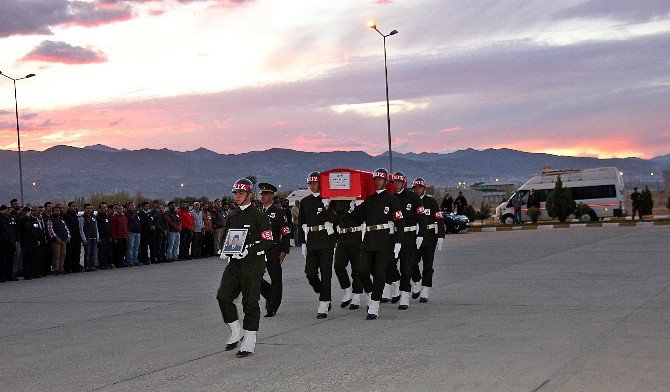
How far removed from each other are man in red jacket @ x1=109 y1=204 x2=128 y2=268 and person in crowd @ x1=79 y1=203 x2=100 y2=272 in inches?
38.7

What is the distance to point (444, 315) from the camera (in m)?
12.4

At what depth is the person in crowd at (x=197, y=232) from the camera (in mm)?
29875

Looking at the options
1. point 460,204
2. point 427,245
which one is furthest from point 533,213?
point 427,245

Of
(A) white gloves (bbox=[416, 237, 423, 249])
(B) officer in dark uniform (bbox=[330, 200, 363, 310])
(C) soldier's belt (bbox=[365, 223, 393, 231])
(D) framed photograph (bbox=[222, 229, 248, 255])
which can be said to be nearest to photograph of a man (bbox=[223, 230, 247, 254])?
(D) framed photograph (bbox=[222, 229, 248, 255])

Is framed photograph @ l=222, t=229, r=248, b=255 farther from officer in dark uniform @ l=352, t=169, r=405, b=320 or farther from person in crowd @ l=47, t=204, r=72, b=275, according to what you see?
person in crowd @ l=47, t=204, r=72, b=275

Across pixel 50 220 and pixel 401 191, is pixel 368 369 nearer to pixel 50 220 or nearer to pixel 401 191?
pixel 401 191

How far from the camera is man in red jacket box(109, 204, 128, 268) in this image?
26.6 meters

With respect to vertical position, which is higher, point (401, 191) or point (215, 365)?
point (401, 191)

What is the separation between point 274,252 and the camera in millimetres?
13484

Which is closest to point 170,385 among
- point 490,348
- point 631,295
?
point 490,348

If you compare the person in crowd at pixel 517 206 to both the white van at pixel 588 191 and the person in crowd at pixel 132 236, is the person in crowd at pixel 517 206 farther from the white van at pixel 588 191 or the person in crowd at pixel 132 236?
the person in crowd at pixel 132 236

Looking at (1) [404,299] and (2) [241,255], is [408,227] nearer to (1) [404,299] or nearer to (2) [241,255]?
(1) [404,299]

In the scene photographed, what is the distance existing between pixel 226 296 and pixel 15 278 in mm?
A: 14524

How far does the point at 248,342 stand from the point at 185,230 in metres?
20.1
